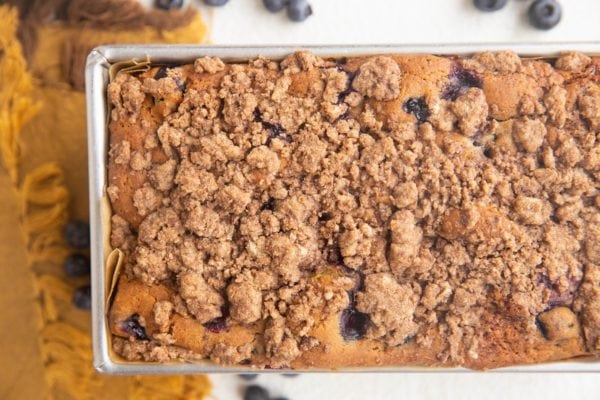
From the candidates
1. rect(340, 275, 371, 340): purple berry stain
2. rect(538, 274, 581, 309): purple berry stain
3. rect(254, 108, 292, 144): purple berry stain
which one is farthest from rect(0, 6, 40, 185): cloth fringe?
rect(538, 274, 581, 309): purple berry stain

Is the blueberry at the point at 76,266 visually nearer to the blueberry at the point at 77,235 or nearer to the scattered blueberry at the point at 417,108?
the blueberry at the point at 77,235

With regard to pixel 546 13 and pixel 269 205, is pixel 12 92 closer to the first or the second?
pixel 269 205

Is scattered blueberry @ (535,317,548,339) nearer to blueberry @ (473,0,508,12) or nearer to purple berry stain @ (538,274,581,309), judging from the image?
purple berry stain @ (538,274,581,309)

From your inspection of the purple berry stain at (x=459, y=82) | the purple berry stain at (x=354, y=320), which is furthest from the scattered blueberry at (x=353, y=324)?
the purple berry stain at (x=459, y=82)

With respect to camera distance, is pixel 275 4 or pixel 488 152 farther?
pixel 275 4

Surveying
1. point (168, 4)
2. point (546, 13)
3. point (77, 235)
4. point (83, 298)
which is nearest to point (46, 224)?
point (77, 235)
